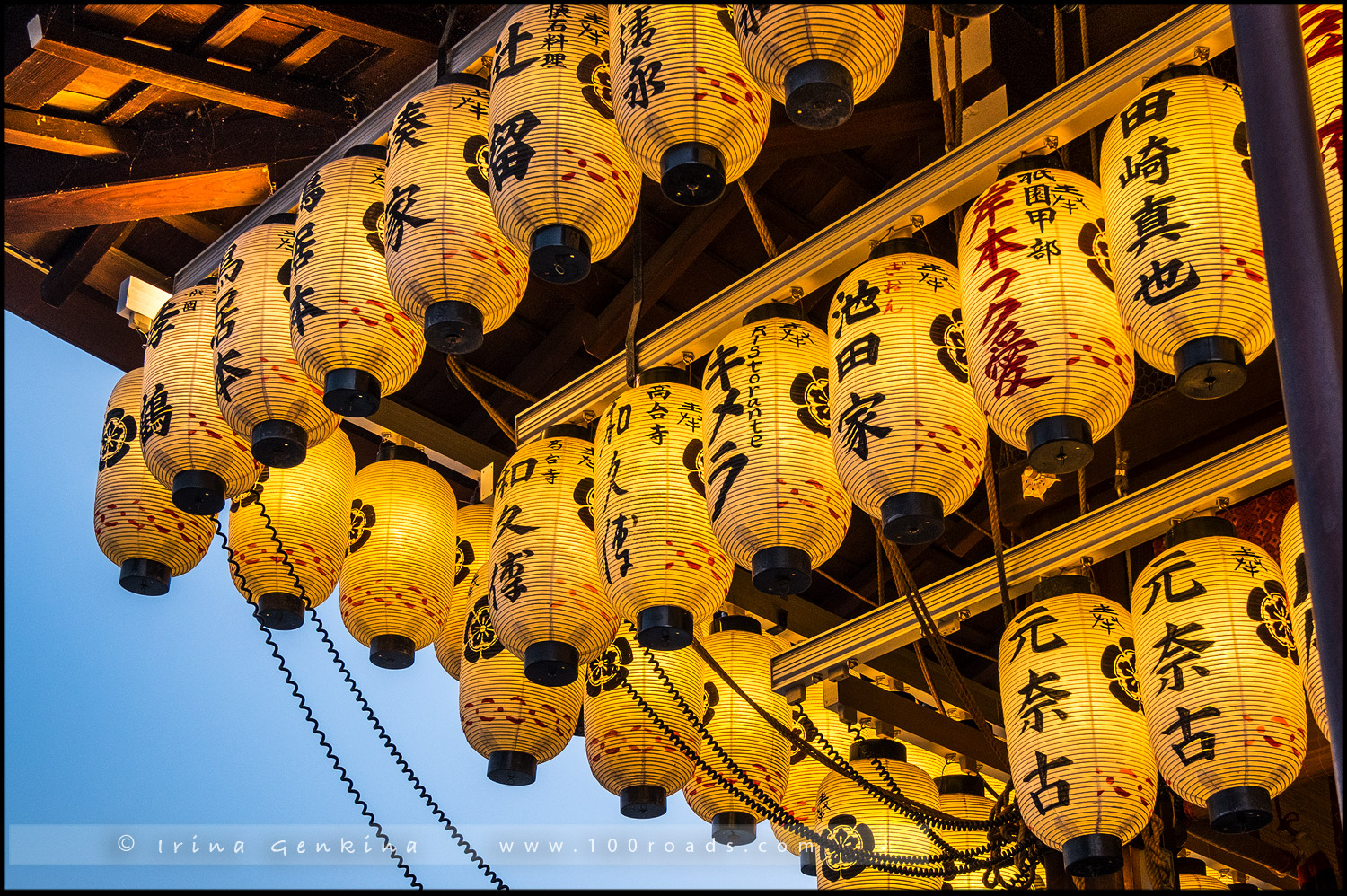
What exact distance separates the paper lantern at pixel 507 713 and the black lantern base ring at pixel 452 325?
0.93 metres

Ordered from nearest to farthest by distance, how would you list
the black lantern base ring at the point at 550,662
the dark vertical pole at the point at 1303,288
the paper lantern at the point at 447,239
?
1. the dark vertical pole at the point at 1303,288
2. the paper lantern at the point at 447,239
3. the black lantern base ring at the point at 550,662

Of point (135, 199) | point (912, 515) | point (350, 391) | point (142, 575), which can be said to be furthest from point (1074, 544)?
point (135, 199)

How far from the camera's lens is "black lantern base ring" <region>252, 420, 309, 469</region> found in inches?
148

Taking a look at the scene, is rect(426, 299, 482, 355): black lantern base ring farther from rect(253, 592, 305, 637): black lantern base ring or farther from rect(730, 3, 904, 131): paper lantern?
rect(253, 592, 305, 637): black lantern base ring

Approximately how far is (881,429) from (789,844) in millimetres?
1962

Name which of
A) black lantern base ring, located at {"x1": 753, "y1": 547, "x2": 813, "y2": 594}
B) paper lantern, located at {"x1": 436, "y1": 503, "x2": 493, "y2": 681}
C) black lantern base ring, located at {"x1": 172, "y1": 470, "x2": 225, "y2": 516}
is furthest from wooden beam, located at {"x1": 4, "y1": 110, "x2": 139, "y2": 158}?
black lantern base ring, located at {"x1": 753, "y1": 547, "x2": 813, "y2": 594}

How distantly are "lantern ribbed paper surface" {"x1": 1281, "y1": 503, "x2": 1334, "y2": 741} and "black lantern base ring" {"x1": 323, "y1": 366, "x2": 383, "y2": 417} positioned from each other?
2.13m

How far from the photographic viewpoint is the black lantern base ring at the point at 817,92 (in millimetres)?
2732

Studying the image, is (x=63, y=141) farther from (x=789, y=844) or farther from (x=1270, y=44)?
(x=1270, y=44)

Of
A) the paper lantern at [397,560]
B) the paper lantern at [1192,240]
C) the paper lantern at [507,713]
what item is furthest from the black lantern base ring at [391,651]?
the paper lantern at [1192,240]

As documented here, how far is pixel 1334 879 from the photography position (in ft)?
14.2

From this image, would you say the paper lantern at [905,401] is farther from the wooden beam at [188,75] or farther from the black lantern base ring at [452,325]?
the wooden beam at [188,75]

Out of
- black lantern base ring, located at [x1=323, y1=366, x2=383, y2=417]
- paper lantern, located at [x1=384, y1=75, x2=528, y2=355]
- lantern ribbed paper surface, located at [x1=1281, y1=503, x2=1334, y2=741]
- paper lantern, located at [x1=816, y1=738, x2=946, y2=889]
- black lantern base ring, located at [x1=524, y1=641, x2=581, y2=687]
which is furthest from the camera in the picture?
paper lantern, located at [x1=816, y1=738, x2=946, y2=889]

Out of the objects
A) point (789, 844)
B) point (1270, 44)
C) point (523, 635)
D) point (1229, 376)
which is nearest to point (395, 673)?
point (789, 844)
